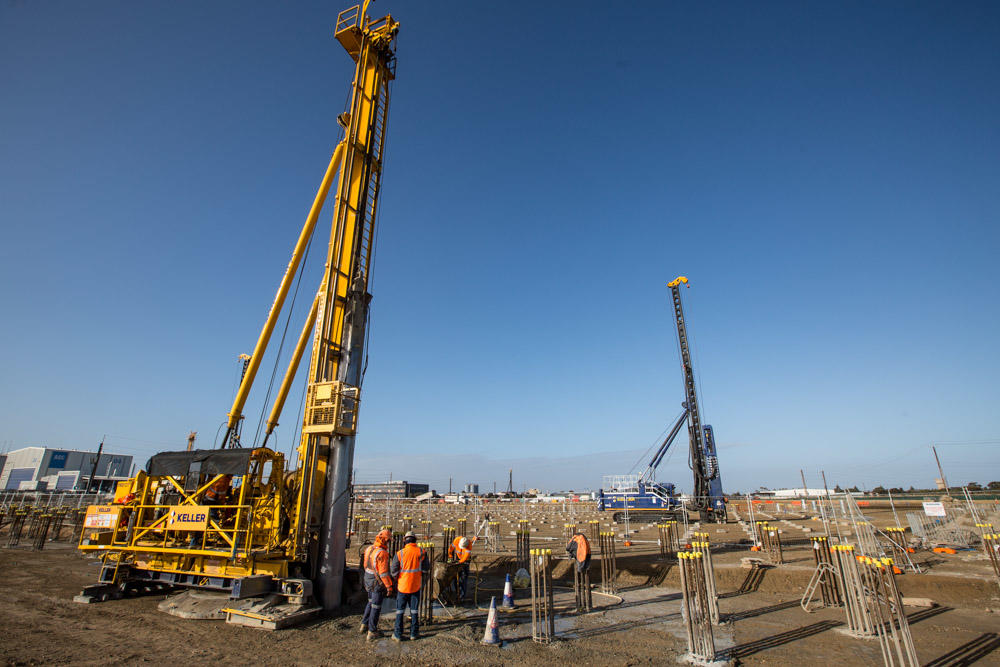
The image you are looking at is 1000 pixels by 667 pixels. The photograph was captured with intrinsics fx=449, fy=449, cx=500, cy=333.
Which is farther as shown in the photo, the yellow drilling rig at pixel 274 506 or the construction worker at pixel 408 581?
the yellow drilling rig at pixel 274 506

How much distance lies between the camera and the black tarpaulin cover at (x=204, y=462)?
1156 centimetres

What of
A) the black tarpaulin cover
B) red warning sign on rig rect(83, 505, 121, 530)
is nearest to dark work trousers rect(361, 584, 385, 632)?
the black tarpaulin cover

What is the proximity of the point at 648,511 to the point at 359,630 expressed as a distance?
103ft

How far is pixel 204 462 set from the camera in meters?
12.1

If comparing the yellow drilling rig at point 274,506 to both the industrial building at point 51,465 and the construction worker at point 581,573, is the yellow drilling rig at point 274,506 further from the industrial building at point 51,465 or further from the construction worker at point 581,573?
the industrial building at point 51,465

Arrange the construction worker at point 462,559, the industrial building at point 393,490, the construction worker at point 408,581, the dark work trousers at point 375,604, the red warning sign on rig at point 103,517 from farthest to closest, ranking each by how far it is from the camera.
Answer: the industrial building at point 393,490, the red warning sign on rig at point 103,517, the construction worker at point 462,559, the dark work trousers at point 375,604, the construction worker at point 408,581

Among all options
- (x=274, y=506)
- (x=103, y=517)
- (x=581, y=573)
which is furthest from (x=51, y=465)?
(x=581, y=573)

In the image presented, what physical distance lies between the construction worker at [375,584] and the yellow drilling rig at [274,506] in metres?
1.94

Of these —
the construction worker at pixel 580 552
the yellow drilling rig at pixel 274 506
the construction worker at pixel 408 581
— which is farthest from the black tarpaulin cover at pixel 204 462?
the construction worker at pixel 580 552

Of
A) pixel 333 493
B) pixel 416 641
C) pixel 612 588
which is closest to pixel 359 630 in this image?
pixel 416 641

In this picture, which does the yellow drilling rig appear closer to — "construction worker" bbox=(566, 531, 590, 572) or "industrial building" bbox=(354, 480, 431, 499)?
"construction worker" bbox=(566, 531, 590, 572)

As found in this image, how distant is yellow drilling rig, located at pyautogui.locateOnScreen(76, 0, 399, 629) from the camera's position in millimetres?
10547

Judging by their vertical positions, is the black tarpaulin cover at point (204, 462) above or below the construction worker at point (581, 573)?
above

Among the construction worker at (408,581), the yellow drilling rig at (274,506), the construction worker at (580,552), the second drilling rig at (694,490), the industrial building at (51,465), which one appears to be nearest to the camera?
the construction worker at (408,581)
